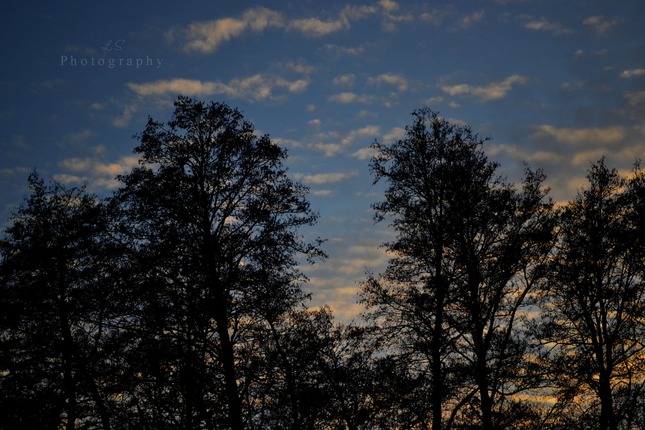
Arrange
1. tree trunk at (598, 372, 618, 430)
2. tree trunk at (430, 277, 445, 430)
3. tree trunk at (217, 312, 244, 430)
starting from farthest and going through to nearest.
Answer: tree trunk at (598, 372, 618, 430), tree trunk at (430, 277, 445, 430), tree trunk at (217, 312, 244, 430)

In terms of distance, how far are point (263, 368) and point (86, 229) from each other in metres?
10.3

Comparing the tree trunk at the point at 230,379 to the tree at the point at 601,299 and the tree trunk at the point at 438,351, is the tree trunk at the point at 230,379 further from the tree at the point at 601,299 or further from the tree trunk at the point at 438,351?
the tree at the point at 601,299

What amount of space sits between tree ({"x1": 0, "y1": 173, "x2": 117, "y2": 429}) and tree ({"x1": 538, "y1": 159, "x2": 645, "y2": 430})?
18041 mm

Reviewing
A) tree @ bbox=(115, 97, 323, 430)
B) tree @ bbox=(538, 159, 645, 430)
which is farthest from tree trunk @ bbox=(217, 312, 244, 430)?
tree @ bbox=(538, 159, 645, 430)

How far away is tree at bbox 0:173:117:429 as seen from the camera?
64.7 ft

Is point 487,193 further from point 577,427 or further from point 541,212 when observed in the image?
point 577,427

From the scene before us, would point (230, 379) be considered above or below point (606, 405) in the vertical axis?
above

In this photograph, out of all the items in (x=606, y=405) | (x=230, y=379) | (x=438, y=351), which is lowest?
(x=606, y=405)

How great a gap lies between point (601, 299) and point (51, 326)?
23.1 metres

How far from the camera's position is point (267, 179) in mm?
17594

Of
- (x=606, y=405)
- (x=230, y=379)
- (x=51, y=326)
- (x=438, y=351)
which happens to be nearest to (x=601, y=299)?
(x=606, y=405)

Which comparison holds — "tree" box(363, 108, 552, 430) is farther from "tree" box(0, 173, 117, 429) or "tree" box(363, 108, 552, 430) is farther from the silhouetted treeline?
"tree" box(0, 173, 117, 429)

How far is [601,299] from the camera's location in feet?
68.4

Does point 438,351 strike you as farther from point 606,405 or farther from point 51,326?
point 51,326
